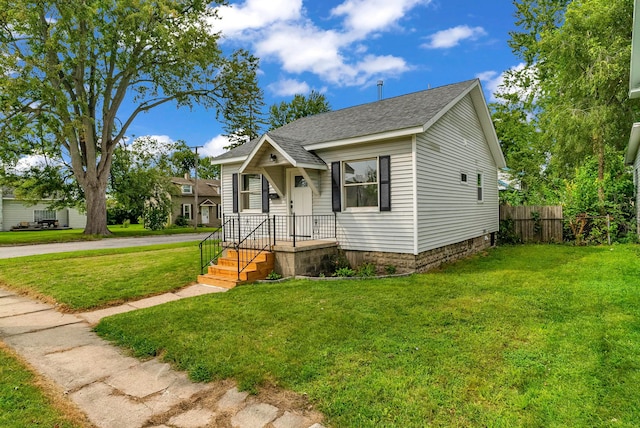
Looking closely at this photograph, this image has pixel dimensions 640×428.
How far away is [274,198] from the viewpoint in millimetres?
10508

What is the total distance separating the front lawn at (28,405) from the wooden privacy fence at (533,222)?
15.6 metres

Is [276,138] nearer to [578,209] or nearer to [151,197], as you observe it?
[578,209]

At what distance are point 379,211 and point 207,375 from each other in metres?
5.93

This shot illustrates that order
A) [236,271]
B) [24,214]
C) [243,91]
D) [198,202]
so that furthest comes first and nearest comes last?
[198,202] < [24,214] < [243,91] < [236,271]

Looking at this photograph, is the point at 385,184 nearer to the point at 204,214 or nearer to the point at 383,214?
the point at 383,214

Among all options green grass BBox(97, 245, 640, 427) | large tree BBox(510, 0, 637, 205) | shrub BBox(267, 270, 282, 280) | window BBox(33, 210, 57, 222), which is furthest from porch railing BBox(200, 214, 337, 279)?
window BBox(33, 210, 57, 222)

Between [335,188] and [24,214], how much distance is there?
3627 centimetres

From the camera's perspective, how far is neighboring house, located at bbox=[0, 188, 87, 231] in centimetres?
3078

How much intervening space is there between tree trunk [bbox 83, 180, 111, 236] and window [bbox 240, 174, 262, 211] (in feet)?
49.5

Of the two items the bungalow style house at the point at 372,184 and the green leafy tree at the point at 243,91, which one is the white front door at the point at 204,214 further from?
the bungalow style house at the point at 372,184

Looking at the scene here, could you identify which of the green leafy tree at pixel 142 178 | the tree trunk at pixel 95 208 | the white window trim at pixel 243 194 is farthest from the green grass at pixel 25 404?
the green leafy tree at pixel 142 178

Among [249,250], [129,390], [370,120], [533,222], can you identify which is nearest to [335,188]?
[370,120]

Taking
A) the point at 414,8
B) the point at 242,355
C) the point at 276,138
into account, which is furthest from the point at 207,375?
the point at 414,8

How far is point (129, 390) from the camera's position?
11.2 ft
